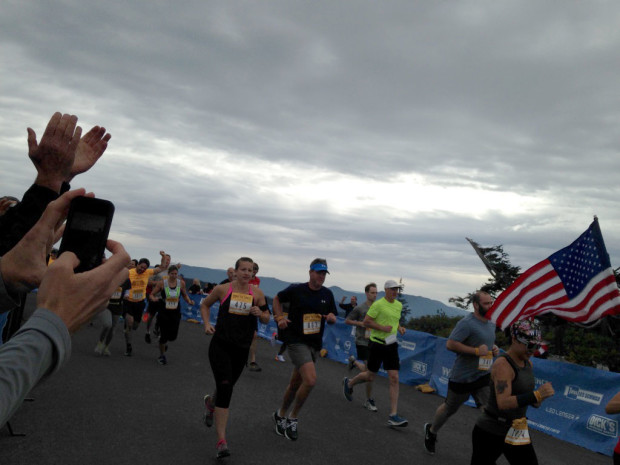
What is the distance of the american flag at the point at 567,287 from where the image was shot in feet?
18.5

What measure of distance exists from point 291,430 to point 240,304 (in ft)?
5.79

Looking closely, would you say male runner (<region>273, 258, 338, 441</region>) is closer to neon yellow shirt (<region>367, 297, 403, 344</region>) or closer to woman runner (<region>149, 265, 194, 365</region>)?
neon yellow shirt (<region>367, 297, 403, 344</region>)

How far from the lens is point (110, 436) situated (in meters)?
5.54

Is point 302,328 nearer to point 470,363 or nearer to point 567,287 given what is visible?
point 470,363

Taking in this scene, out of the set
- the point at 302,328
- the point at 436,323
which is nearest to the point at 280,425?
the point at 302,328

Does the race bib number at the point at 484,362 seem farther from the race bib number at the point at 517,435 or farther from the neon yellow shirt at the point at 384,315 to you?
the neon yellow shirt at the point at 384,315

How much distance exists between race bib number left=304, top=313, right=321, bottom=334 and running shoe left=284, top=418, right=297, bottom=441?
119 centimetres

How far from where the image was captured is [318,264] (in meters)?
7.03

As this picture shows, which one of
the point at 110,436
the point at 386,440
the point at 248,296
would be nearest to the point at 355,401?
the point at 386,440

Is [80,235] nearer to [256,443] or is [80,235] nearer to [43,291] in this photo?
[43,291]

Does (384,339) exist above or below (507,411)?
above

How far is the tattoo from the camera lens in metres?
4.32

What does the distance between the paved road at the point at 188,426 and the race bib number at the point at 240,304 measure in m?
1.57

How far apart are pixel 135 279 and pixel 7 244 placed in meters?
12.3
